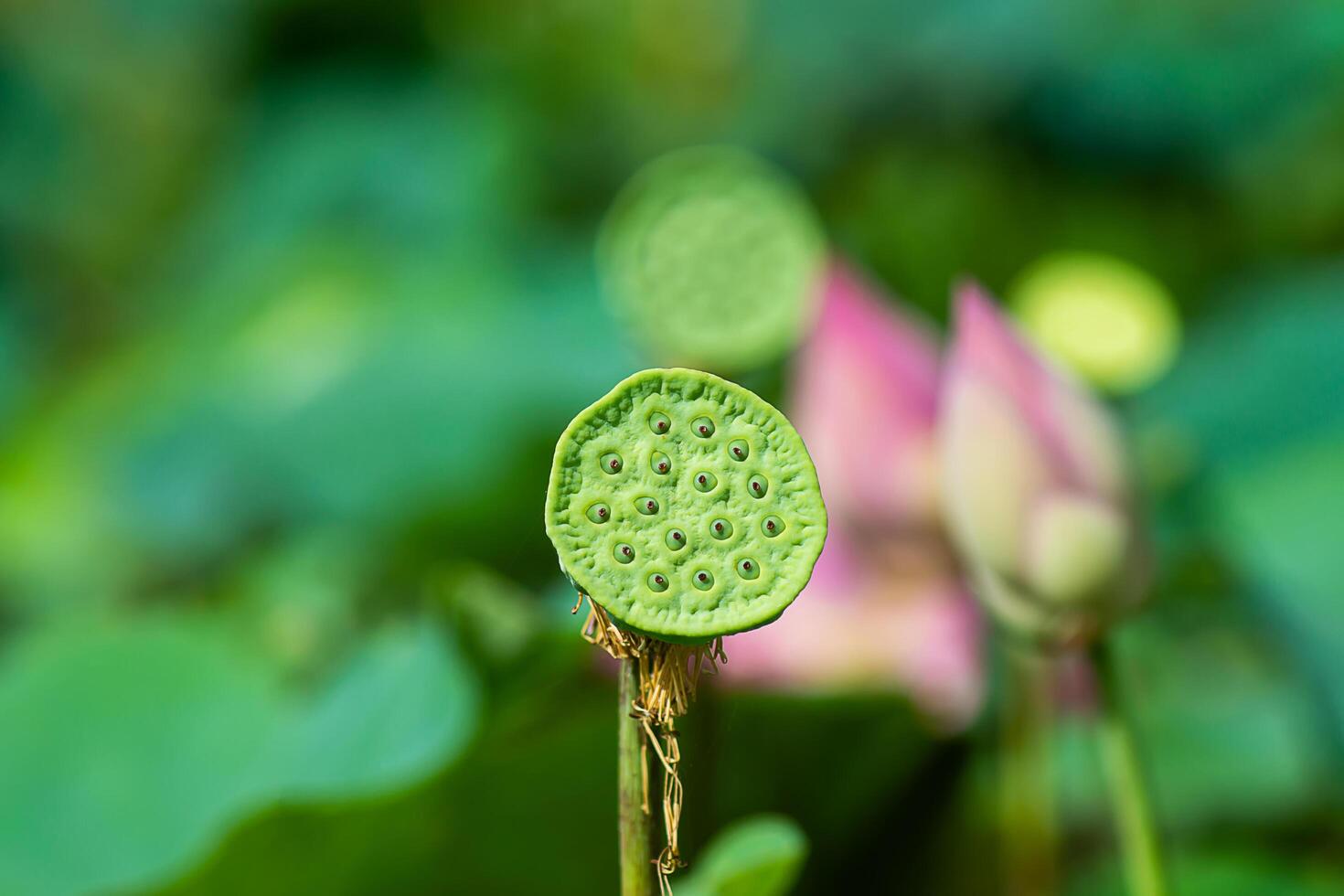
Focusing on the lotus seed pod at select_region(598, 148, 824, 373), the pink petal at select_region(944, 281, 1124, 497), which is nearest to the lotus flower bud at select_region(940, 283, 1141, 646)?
the pink petal at select_region(944, 281, 1124, 497)

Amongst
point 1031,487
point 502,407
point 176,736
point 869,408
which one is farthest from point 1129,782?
point 502,407

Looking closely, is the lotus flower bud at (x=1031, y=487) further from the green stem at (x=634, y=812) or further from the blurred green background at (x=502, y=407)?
the green stem at (x=634, y=812)

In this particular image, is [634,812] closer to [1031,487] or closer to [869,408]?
[1031,487]

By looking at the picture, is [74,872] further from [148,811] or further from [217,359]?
[217,359]

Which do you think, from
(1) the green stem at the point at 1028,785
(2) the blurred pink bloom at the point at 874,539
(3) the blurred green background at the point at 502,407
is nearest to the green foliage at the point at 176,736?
(3) the blurred green background at the point at 502,407

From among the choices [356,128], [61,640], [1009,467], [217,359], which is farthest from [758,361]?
[356,128]
